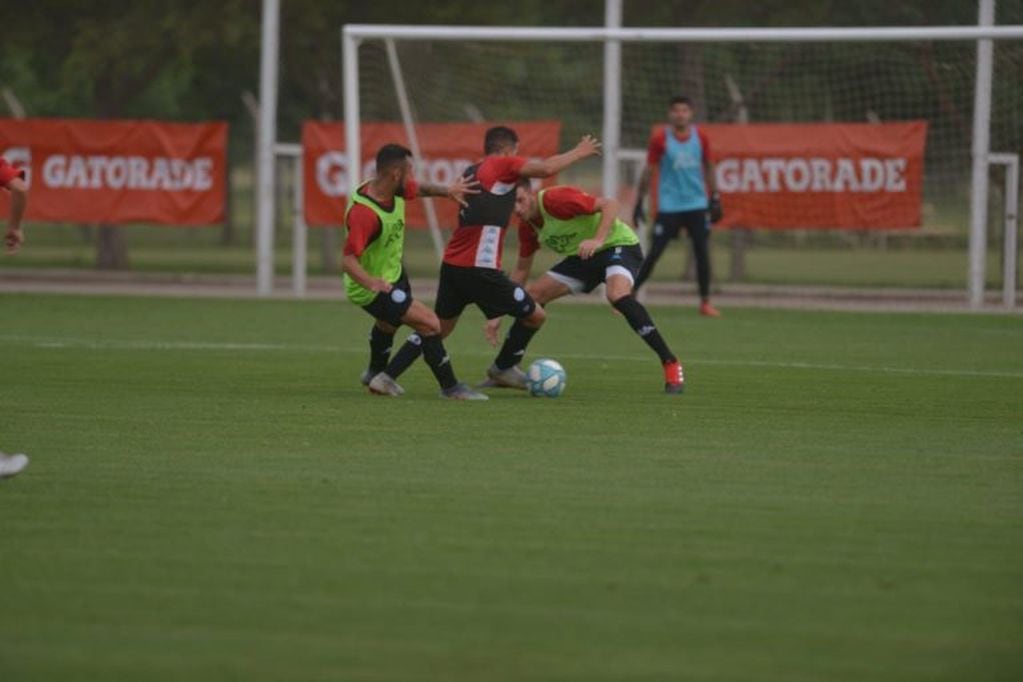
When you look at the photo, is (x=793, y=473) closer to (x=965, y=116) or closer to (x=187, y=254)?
(x=965, y=116)

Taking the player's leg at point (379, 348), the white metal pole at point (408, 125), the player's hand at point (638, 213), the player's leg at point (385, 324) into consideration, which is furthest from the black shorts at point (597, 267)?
the white metal pole at point (408, 125)

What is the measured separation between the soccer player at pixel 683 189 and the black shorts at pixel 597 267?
21.6ft

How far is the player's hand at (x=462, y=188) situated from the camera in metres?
12.7

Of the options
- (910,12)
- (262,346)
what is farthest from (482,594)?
(910,12)

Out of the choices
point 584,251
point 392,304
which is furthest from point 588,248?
point 392,304

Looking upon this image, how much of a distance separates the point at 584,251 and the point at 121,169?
1383 centimetres

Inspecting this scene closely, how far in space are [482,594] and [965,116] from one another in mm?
17773

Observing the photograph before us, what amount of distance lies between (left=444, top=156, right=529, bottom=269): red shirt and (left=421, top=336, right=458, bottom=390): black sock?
2.48 feet

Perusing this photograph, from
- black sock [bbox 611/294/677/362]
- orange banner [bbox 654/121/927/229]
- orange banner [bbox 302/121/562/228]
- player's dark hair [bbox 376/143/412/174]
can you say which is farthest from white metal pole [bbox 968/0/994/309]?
player's dark hair [bbox 376/143/412/174]

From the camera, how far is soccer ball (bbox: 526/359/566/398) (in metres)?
13.1

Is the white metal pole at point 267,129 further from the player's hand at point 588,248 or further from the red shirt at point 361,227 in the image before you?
the red shirt at point 361,227

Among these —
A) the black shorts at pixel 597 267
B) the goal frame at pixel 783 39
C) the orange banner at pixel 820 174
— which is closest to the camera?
the black shorts at pixel 597 267

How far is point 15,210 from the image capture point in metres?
10.2

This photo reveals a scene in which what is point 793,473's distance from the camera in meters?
9.55
